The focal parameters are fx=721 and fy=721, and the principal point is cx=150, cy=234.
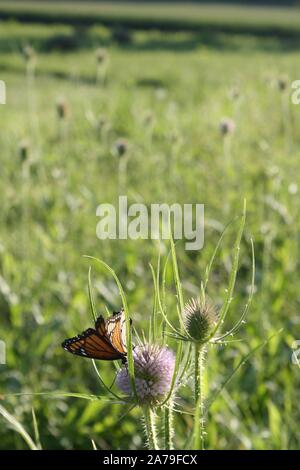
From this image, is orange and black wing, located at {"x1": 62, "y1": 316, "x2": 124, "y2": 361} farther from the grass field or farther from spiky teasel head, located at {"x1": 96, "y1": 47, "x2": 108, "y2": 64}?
spiky teasel head, located at {"x1": 96, "y1": 47, "x2": 108, "y2": 64}

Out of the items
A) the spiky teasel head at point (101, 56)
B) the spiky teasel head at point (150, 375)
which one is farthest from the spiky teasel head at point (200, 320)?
the spiky teasel head at point (101, 56)

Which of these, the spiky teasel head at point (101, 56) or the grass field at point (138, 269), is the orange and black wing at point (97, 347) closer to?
the grass field at point (138, 269)

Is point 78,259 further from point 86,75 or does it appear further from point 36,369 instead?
point 86,75
